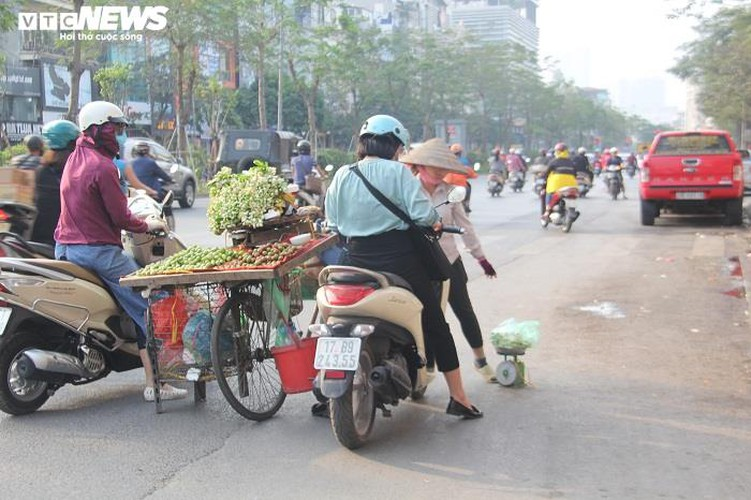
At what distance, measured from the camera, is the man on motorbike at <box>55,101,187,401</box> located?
5449 millimetres

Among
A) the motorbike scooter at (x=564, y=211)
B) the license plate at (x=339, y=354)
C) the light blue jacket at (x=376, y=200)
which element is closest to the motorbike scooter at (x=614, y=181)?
the motorbike scooter at (x=564, y=211)

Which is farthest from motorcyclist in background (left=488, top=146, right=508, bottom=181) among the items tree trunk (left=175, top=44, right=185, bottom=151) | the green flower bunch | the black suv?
the green flower bunch

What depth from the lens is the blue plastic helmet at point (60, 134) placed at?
622 cm

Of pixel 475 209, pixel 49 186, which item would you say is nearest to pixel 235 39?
pixel 475 209

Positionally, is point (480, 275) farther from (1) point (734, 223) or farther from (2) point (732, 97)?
(2) point (732, 97)

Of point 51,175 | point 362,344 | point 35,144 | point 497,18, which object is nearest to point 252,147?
point 35,144

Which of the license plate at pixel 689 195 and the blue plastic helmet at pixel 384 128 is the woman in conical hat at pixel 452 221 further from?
the license plate at pixel 689 195

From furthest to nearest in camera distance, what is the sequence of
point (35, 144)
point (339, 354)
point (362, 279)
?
point (35, 144)
point (362, 279)
point (339, 354)

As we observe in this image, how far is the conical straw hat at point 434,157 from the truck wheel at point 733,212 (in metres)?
13.3

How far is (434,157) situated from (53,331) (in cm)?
250

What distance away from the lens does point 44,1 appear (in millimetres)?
35719

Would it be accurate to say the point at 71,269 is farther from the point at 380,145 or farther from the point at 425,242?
the point at 425,242

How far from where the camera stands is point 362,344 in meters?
4.64

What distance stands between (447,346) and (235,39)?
3018 centimetres
